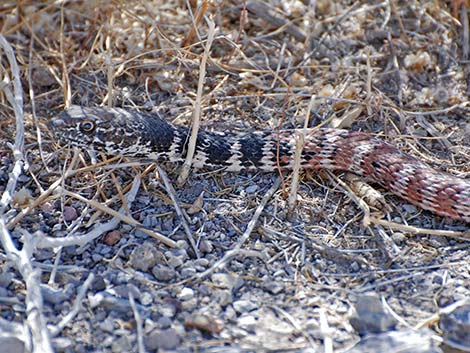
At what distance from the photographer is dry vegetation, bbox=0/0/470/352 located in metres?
3.71

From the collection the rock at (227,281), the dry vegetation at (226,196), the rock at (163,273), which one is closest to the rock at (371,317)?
the dry vegetation at (226,196)

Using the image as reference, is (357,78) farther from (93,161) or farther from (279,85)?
(93,161)

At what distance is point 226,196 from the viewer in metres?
4.75

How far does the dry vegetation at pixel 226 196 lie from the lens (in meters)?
3.71

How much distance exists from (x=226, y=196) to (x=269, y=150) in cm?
49

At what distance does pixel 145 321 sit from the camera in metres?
3.66

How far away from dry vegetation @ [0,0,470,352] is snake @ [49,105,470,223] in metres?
0.11

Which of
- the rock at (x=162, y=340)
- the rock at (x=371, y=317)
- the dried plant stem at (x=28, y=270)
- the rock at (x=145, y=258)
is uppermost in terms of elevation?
the dried plant stem at (x=28, y=270)

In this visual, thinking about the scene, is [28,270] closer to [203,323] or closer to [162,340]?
[162,340]

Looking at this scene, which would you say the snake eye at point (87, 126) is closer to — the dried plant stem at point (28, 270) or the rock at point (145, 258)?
the dried plant stem at point (28, 270)

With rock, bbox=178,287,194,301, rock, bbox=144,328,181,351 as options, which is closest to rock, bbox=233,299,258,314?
rock, bbox=178,287,194,301

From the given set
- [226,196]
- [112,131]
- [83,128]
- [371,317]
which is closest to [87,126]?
[83,128]

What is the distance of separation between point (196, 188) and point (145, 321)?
1.33 meters

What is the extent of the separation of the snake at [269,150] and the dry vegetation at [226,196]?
11 cm
